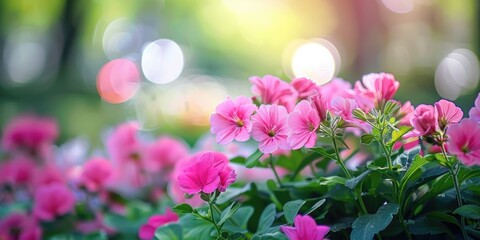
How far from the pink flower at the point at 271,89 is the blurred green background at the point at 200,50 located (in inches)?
152

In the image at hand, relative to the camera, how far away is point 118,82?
9.70m

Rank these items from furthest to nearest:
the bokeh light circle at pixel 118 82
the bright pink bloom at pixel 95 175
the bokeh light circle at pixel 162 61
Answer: the bokeh light circle at pixel 162 61 < the bokeh light circle at pixel 118 82 < the bright pink bloom at pixel 95 175

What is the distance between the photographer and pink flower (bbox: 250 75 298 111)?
1188 mm

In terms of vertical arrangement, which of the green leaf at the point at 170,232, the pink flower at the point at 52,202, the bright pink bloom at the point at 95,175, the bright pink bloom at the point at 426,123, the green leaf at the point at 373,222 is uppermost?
the bright pink bloom at the point at 426,123

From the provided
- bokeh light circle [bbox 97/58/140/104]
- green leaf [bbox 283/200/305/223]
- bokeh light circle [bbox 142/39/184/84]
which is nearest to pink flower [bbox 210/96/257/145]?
green leaf [bbox 283/200/305/223]

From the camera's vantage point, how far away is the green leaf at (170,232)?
1191 millimetres

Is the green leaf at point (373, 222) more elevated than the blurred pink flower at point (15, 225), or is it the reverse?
the green leaf at point (373, 222)

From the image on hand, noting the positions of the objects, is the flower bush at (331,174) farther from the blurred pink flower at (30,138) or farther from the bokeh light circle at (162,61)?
the bokeh light circle at (162,61)

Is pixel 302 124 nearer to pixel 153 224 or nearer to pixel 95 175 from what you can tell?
pixel 153 224

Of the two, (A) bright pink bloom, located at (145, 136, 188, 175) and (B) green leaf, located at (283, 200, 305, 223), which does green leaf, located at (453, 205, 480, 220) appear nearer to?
(B) green leaf, located at (283, 200, 305, 223)

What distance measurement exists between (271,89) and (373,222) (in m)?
0.32

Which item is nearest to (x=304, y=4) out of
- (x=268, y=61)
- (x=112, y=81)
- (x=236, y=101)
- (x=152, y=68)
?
(x=268, y=61)

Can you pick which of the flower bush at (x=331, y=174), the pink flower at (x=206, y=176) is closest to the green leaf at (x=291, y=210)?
the flower bush at (x=331, y=174)

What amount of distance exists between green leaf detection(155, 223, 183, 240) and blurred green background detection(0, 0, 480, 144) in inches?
151
